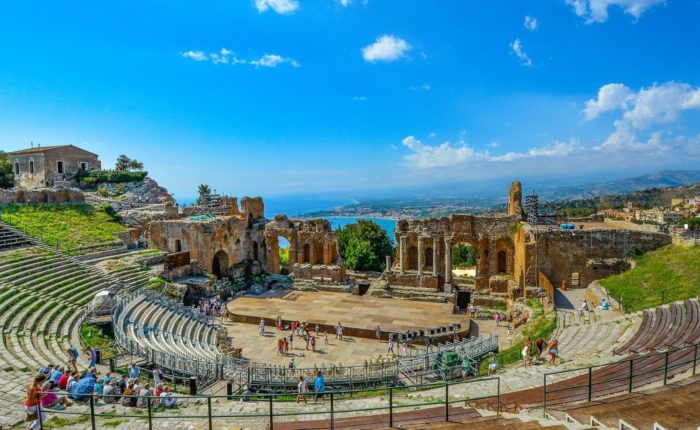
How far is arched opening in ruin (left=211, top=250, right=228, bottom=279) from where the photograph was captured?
36987 mm

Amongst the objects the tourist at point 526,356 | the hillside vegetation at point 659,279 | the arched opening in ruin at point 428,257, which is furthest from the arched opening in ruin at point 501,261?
the tourist at point 526,356

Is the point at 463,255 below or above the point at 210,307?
below

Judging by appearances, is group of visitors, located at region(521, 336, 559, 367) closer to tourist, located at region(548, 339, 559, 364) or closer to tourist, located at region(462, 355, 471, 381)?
tourist, located at region(548, 339, 559, 364)

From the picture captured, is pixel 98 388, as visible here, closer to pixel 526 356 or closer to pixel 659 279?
pixel 526 356

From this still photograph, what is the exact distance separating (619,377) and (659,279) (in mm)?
14138

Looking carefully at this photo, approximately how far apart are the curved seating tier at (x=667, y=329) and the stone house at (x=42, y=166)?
62109 mm

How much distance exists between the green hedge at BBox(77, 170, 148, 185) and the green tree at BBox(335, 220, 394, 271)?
3166 centimetres

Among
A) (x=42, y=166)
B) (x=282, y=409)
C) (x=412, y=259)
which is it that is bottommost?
(x=282, y=409)

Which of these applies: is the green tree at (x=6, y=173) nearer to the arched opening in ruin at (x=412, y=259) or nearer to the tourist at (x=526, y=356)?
the arched opening in ruin at (x=412, y=259)

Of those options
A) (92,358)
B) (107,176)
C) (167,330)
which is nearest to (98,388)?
(92,358)

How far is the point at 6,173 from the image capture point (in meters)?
52.7

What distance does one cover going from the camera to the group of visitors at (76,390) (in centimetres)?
909

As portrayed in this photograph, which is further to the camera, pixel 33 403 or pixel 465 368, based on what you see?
pixel 465 368

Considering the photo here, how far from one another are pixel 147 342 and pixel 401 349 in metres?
12.3
